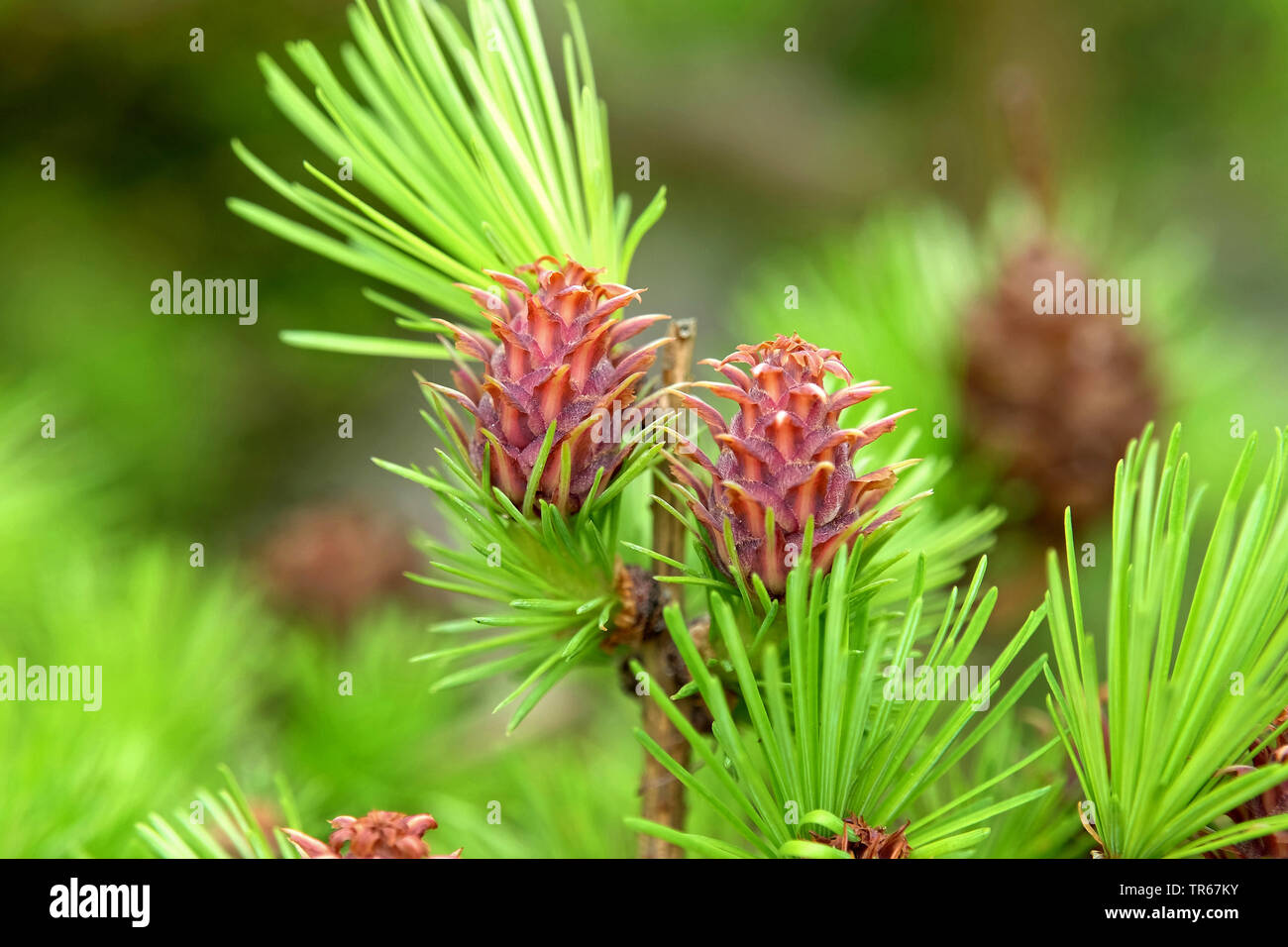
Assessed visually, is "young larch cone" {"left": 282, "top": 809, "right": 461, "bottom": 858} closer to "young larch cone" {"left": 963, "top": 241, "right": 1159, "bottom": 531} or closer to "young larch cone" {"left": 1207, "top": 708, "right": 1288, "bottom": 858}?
"young larch cone" {"left": 1207, "top": 708, "right": 1288, "bottom": 858}

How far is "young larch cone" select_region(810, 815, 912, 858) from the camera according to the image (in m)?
0.23

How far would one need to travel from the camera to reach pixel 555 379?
24cm

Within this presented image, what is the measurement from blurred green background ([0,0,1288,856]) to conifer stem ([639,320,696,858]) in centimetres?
12

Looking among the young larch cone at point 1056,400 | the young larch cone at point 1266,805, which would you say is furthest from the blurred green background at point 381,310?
the young larch cone at point 1266,805

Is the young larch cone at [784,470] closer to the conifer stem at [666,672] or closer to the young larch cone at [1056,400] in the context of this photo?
the conifer stem at [666,672]

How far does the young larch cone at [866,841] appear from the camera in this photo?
0.75 feet

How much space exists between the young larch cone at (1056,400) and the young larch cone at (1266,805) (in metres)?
0.23

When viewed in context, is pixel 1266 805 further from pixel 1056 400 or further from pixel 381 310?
pixel 381 310

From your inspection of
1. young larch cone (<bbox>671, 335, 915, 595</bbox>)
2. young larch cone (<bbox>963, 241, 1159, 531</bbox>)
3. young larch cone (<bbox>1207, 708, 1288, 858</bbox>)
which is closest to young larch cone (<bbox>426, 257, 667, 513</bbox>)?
young larch cone (<bbox>671, 335, 915, 595</bbox>)

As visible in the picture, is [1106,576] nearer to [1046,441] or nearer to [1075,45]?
[1046,441]

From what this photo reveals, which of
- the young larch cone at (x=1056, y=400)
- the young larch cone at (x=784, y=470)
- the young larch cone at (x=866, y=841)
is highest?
the young larch cone at (x=1056, y=400)

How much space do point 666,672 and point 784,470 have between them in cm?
8

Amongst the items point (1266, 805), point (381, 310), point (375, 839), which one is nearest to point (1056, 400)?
point (1266, 805)
